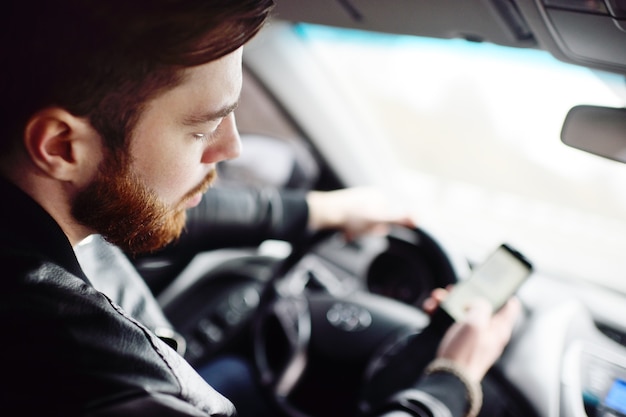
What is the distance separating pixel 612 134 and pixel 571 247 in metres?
0.98

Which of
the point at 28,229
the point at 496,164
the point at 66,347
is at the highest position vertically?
the point at 28,229

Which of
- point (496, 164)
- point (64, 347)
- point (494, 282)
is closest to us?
point (64, 347)

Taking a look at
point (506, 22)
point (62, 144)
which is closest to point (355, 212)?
point (506, 22)

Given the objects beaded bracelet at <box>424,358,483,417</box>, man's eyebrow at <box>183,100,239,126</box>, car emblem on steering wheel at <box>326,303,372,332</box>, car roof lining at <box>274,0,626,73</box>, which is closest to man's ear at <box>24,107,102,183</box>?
man's eyebrow at <box>183,100,239,126</box>

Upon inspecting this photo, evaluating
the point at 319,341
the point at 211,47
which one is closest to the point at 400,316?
the point at 319,341

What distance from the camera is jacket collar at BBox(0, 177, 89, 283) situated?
82 centimetres

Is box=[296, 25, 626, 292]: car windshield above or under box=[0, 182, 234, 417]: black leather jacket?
under

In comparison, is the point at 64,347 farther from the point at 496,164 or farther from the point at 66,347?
the point at 496,164

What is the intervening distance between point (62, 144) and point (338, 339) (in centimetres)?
91

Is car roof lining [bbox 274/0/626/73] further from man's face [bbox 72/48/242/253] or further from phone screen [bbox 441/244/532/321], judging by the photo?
phone screen [bbox 441/244/532/321]

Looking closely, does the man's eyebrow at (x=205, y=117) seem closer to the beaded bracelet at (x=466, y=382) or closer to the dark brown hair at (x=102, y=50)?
the dark brown hair at (x=102, y=50)

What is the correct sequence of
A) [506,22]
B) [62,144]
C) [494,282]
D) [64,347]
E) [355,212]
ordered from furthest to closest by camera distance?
[355,212] < [494,282] < [506,22] < [62,144] < [64,347]

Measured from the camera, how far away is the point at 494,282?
133 centimetres

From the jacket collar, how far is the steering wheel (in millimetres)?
814
